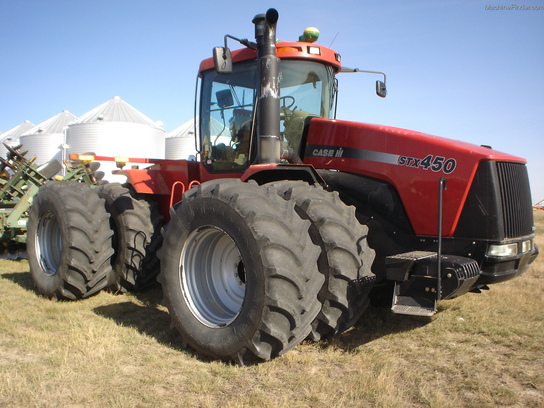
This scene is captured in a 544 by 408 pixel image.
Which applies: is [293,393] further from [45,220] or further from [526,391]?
[45,220]

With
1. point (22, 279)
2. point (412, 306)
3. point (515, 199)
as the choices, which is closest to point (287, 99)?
point (515, 199)

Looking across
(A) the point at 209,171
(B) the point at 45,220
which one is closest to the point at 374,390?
(A) the point at 209,171

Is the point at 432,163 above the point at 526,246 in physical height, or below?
above

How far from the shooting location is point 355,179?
4.40 metres

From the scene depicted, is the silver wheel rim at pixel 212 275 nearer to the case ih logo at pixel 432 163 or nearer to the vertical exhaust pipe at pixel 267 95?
the vertical exhaust pipe at pixel 267 95

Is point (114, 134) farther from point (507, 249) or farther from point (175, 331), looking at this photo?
point (507, 249)

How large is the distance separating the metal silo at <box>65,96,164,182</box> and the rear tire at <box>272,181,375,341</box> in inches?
1005

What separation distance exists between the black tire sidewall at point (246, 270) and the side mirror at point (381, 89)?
2.94 m

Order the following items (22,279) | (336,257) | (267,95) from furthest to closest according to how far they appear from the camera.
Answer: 1. (22,279)
2. (267,95)
3. (336,257)

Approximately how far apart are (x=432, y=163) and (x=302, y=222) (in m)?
1.29

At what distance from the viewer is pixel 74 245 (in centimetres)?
510

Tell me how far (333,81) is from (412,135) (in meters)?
1.54

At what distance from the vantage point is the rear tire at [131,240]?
18.2 feet

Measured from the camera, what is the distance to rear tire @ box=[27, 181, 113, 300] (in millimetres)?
5152
